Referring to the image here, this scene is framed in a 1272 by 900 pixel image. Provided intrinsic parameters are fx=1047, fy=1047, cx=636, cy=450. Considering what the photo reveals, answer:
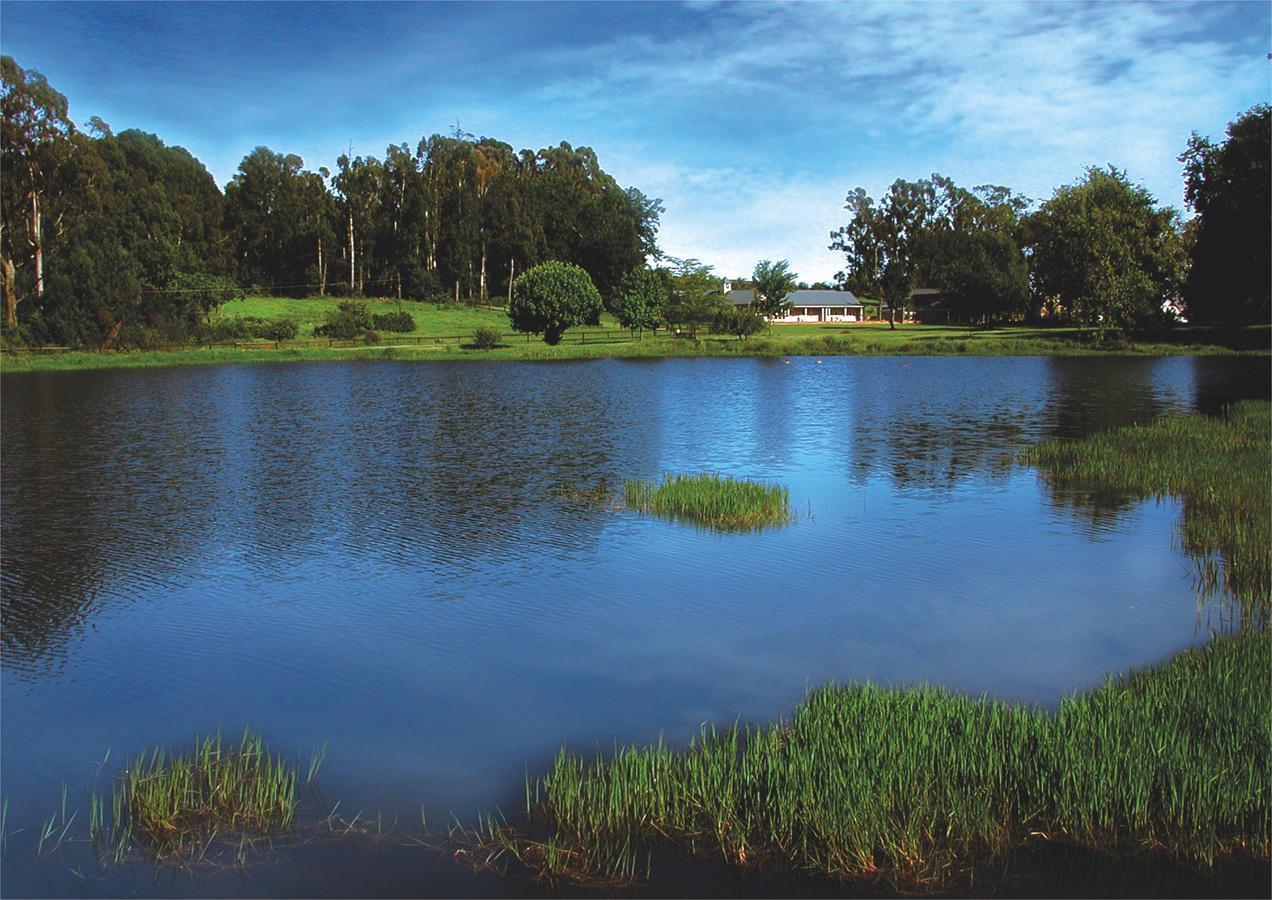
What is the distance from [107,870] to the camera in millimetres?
7316

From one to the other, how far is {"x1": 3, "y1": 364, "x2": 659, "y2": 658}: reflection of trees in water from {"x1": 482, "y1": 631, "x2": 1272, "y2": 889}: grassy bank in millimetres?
7873

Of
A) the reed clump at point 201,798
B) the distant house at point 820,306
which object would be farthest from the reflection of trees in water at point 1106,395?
the distant house at point 820,306

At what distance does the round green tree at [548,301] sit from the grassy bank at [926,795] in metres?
74.5

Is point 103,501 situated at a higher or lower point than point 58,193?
lower

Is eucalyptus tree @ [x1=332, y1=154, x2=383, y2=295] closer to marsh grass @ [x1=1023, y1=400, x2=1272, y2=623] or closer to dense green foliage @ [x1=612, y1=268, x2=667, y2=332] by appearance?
dense green foliage @ [x1=612, y1=268, x2=667, y2=332]

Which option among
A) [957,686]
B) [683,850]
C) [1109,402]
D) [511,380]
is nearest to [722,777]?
[683,850]

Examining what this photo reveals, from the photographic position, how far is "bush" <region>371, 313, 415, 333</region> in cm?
8950

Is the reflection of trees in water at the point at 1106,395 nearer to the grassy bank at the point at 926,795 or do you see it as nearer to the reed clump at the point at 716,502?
the reed clump at the point at 716,502

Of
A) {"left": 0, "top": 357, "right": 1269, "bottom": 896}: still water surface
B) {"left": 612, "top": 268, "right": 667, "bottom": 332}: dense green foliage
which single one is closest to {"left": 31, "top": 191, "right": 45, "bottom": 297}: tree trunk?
{"left": 612, "top": 268, "right": 667, "bottom": 332}: dense green foliage

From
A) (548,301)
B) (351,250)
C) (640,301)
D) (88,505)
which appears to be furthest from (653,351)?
(88,505)

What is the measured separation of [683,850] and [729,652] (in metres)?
4.39

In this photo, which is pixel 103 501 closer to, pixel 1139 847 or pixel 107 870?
pixel 107 870

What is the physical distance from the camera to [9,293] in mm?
74875

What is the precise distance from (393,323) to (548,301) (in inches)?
656
